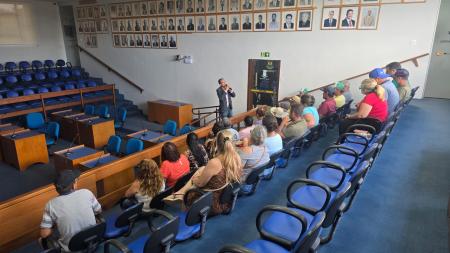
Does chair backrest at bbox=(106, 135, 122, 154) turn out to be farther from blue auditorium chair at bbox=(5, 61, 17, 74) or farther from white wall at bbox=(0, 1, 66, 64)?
white wall at bbox=(0, 1, 66, 64)

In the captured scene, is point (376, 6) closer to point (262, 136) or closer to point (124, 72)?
point (262, 136)

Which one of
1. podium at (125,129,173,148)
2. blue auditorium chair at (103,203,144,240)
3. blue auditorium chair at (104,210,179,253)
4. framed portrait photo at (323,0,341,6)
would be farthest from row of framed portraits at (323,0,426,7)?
blue auditorium chair at (104,210,179,253)

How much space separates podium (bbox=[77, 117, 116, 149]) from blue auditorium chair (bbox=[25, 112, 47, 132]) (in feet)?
3.37

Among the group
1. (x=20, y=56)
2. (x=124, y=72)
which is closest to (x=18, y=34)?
(x=20, y=56)

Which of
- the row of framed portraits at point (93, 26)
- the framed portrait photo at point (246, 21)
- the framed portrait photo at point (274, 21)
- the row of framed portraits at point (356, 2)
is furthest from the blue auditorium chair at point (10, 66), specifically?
the row of framed portraits at point (356, 2)

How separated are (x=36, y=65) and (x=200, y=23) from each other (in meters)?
6.47

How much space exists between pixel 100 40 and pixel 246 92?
6.58m

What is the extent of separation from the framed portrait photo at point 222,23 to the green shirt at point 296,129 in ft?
16.7

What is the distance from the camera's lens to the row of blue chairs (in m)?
10.3

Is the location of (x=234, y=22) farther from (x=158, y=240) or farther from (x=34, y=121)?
(x=158, y=240)

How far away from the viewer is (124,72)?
443 inches

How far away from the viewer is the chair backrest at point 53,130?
6625 mm

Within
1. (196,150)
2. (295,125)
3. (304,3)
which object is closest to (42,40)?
(304,3)

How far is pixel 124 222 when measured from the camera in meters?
2.70
